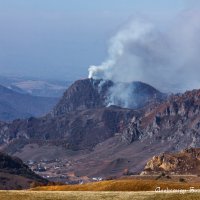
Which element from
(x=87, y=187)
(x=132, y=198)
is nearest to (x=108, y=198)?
(x=132, y=198)

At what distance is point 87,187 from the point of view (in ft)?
611

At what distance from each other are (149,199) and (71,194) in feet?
52.3

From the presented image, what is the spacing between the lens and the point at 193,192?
407 ft

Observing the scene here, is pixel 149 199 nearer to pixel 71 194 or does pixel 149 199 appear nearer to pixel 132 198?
pixel 132 198

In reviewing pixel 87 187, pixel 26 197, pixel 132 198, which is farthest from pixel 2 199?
pixel 87 187

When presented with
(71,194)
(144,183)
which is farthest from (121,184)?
(71,194)

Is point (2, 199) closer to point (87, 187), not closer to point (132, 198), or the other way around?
point (132, 198)

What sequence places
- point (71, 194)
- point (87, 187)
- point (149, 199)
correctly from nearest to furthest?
point (149, 199)
point (71, 194)
point (87, 187)

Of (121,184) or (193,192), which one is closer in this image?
(193,192)

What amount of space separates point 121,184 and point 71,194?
212 ft

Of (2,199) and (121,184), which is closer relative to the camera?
(2,199)

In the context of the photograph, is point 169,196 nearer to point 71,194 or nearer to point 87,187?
point 71,194

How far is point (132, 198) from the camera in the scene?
4754 inches

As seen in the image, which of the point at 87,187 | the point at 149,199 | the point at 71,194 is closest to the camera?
the point at 149,199
